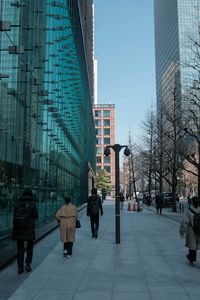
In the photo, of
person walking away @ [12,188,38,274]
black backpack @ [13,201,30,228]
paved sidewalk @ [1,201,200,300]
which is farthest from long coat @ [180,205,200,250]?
black backpack @ [13,201,30,228]

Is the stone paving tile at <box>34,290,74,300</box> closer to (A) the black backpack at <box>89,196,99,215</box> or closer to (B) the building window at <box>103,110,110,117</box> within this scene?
(A) the black backpack at <box>89,196,99,215</box>

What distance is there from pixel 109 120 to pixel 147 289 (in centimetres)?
12717

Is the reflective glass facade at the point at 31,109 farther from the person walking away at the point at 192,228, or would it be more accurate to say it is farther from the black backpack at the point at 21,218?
the person walking away at the point at 192,228

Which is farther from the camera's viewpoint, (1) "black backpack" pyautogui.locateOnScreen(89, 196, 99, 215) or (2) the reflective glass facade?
(1) "black backpack" pyautogui.locateOnScreen(89, 196, 99, 215)

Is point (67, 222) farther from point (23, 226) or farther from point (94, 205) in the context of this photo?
point (94, 205)

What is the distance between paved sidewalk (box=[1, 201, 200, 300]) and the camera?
6.60m

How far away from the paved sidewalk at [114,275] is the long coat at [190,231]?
0.49 m

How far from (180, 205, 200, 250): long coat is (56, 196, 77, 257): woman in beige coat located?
2779mm

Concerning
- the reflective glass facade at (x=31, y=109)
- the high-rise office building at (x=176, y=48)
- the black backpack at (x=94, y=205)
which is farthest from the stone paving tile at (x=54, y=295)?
the high-rise office building at (x=176, y=48)

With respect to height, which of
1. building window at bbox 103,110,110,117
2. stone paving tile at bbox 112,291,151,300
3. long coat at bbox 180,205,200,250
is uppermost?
building window at bbox 103,110,110,117

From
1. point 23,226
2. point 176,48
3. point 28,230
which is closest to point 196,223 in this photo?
point 28,230

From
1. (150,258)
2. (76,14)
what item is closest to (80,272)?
(150,258)

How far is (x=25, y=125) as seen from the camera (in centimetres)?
1409

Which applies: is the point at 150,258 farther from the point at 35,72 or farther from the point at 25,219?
the point at 35,72
